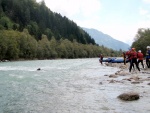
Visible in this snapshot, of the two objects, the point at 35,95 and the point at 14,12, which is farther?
the point at 14,12

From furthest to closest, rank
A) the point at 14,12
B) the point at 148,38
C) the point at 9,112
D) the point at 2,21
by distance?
the point at 14,12, the point at 2,21, the point at 148,38, the point at 9,112

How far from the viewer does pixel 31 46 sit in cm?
11956

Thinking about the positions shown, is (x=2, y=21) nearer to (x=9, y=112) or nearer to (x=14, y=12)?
(x=14, y=12)

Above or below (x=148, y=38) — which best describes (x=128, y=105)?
below

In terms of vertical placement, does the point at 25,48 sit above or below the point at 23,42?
below

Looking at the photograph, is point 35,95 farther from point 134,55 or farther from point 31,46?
point 31,46

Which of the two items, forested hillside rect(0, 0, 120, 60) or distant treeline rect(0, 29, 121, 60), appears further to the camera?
forested hillside rect(0, 0, 120, 60)

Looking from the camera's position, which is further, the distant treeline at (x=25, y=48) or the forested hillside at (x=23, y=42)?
the forested hillside at (x=23, y=42)

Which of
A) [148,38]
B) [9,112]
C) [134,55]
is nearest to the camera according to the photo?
[9,112]

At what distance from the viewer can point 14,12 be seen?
19362 centimetres

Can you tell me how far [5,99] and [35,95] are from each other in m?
2.24

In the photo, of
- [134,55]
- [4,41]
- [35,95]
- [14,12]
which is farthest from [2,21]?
[35,95]

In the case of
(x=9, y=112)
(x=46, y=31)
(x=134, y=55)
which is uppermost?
(x=46, y=31)

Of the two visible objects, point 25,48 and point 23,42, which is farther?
point 25,48
